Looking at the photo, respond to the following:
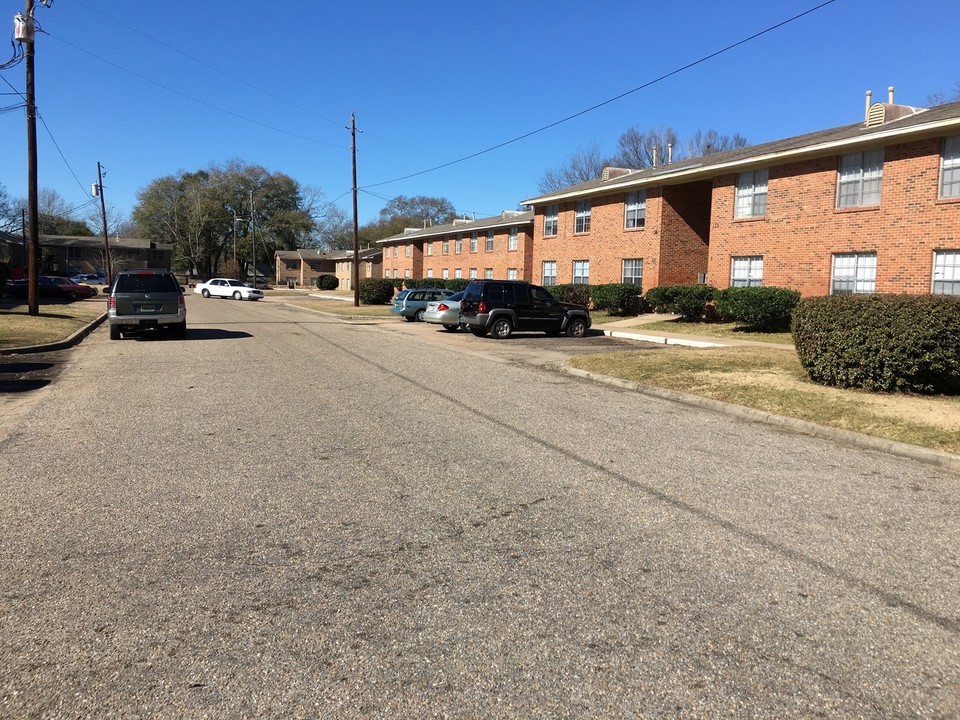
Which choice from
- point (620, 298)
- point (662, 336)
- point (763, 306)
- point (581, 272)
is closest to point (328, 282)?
point (581, 272)

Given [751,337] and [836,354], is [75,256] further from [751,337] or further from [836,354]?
[836,354]

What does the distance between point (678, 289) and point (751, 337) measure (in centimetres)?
507

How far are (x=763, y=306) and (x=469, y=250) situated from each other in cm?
2884

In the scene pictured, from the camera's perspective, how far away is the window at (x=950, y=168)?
1809 cm

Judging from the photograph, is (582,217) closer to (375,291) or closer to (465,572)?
(375,291)

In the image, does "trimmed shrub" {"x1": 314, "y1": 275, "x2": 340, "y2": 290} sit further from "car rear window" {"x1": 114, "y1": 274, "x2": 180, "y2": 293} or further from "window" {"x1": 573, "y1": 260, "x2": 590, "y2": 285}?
"car rear window" {"x1": 114, "y1": 274, "x2": 180, "y2": 293}

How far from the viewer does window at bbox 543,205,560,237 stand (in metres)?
35.0

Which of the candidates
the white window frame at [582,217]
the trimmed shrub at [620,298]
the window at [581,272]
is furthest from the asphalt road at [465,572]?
the white window frame at [582,217]

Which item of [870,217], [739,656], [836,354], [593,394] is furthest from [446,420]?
[870,217]

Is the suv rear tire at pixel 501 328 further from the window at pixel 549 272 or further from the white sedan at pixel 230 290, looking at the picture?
the white sedan at pixel 230 290

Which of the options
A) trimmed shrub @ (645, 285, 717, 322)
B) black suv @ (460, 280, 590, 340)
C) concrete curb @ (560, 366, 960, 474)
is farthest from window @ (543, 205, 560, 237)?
concrete curb @ (560, 366, 960, 474)

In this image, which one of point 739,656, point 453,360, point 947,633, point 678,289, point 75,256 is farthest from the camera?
point 75,256

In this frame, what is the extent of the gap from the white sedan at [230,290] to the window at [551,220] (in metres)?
25.9

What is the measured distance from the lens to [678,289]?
25.0 metres
